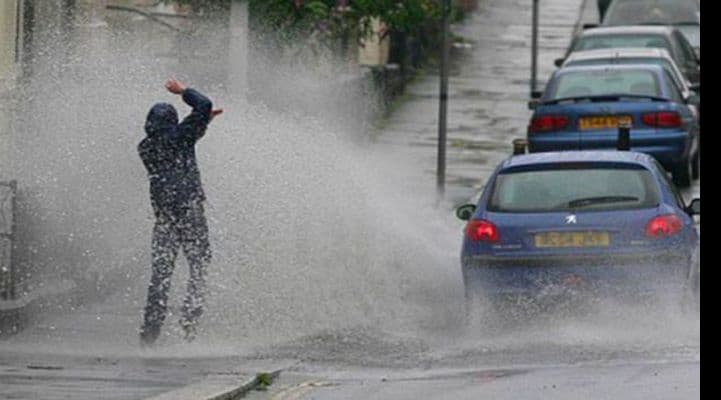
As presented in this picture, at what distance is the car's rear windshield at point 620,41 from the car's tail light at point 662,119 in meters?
6.42

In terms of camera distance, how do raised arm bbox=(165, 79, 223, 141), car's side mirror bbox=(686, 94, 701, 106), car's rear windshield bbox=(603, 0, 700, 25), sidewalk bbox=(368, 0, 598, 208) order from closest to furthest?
raised arm bbox=(165, 79, 223, 141) → car's side mirror bbox=(686, 94, 701, 106) → sidewalk bbox=(368, 0, 598, 208) → car's rear windshield bbox=(603, 0, 700, 25)

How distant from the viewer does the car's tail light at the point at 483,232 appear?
1703cm

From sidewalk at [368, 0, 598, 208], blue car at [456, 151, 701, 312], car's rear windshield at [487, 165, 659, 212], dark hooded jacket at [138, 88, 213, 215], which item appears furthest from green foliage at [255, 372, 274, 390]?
sidewalk at [368, 0, 598, 208]

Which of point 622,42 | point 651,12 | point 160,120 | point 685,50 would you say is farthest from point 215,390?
point 651,12

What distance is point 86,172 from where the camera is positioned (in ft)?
62.3

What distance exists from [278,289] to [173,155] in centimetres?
206

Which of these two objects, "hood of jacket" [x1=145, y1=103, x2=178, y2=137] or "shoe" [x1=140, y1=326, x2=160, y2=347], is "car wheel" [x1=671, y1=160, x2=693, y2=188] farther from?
"shoe" [x1=140, y1=326, x2=160, y2=347]

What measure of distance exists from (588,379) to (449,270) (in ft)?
21.2

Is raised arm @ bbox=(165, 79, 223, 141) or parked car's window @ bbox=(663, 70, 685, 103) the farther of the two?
parked car's window @ bbox=(663, 70, 685, 103)

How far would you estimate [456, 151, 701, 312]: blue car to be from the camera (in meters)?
16.7

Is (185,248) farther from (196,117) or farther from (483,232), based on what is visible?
(483,232)

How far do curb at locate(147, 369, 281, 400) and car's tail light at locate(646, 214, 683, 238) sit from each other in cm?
393
